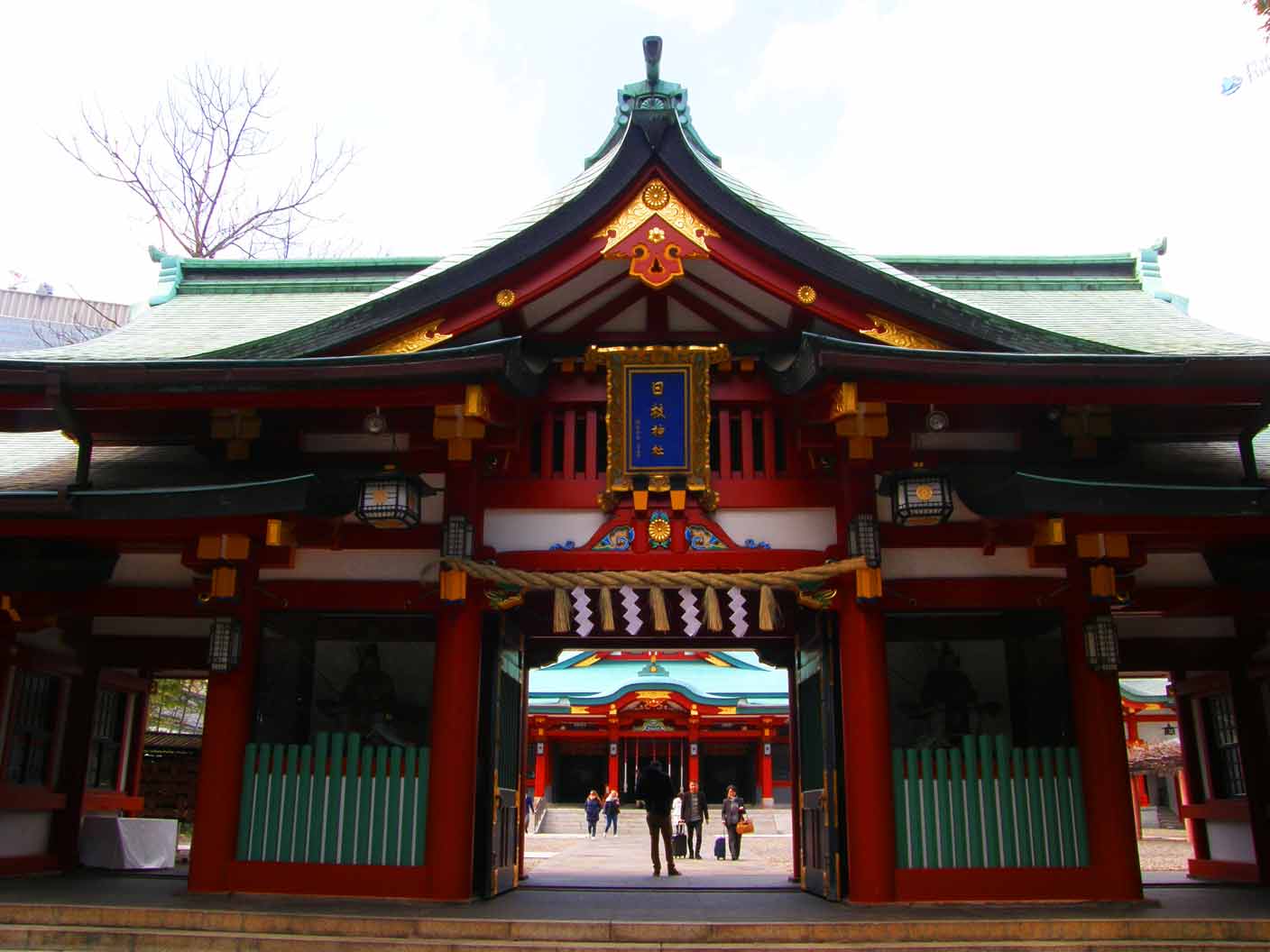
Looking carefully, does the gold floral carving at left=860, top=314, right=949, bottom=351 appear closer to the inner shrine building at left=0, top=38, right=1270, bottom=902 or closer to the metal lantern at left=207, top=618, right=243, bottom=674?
the inner shrine building at left=0, top=38, right=1270, bottom=902

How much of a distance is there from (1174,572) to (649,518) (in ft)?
17.1

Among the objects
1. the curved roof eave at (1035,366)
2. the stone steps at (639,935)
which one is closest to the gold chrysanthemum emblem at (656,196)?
the curved roof eave at (1035,366)

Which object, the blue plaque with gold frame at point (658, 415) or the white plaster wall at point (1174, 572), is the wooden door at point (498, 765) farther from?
the white plaster wall at point (1174, 572)

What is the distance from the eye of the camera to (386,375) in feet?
Result: 29.5

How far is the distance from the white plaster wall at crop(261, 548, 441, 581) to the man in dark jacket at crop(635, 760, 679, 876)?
515cm

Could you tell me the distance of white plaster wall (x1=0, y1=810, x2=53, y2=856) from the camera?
36.6 feet

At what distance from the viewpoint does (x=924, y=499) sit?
29.7 ft

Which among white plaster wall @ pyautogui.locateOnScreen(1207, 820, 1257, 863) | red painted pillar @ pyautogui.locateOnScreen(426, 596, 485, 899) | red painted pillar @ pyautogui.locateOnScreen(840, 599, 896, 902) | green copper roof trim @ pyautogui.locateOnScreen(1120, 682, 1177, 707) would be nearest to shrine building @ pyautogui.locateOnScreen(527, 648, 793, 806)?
green copper roof trim @ pyautogui.locateOnScreen(1120, 682, 1177, 707)

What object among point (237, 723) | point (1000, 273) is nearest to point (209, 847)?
point (237, 723)

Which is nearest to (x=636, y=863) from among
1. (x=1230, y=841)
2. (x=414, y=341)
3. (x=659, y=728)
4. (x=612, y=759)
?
(x=1230, y=841)

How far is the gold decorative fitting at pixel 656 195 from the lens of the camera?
31.6 feet

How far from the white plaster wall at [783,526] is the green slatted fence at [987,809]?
6.62 ft

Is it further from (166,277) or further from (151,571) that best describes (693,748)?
(151,571)

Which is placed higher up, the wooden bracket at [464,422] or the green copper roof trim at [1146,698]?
the wooden bracket at [464,422]
